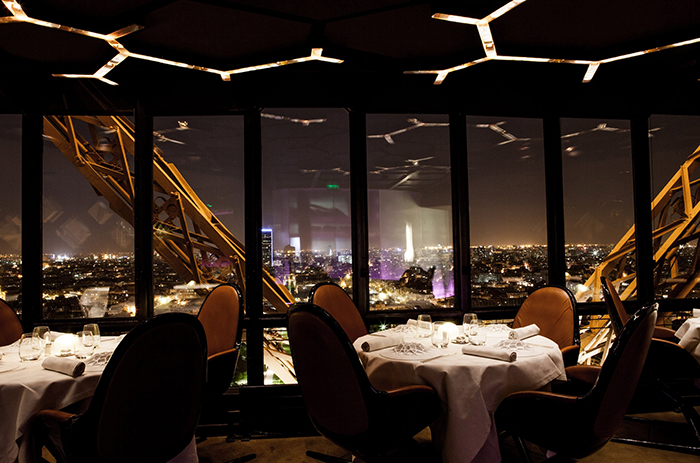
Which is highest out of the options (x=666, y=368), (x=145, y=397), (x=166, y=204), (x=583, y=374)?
(x=166, y=204)

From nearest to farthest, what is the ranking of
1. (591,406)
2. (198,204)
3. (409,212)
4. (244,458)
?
(591,406)
(244,458)
(198,204)
(409,212)

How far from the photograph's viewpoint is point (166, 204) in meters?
3.76

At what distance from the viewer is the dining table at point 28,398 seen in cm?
182

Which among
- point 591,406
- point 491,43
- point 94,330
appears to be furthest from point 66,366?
point 491,43

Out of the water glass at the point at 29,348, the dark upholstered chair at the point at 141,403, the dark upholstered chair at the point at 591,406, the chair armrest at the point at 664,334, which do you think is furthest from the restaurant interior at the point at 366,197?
the dark upholstered chair at the point at 141,403

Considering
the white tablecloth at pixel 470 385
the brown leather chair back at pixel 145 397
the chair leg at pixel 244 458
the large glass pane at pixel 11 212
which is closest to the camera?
the brown leather chair back at pixel 145 397

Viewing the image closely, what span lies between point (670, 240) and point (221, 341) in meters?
4.33

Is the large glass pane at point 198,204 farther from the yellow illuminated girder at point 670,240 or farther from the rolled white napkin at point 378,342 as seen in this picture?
the yellow illuminated girder at point 670,240

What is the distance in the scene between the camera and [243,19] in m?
2.57

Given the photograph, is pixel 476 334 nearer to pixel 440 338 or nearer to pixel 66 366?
pixel 440 338

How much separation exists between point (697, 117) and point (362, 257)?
3731mm

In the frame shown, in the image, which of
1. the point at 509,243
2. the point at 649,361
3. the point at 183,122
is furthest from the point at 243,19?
the point at 649,361

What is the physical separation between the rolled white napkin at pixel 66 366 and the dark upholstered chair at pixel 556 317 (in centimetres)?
284

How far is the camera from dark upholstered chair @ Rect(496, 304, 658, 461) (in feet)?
5.80
